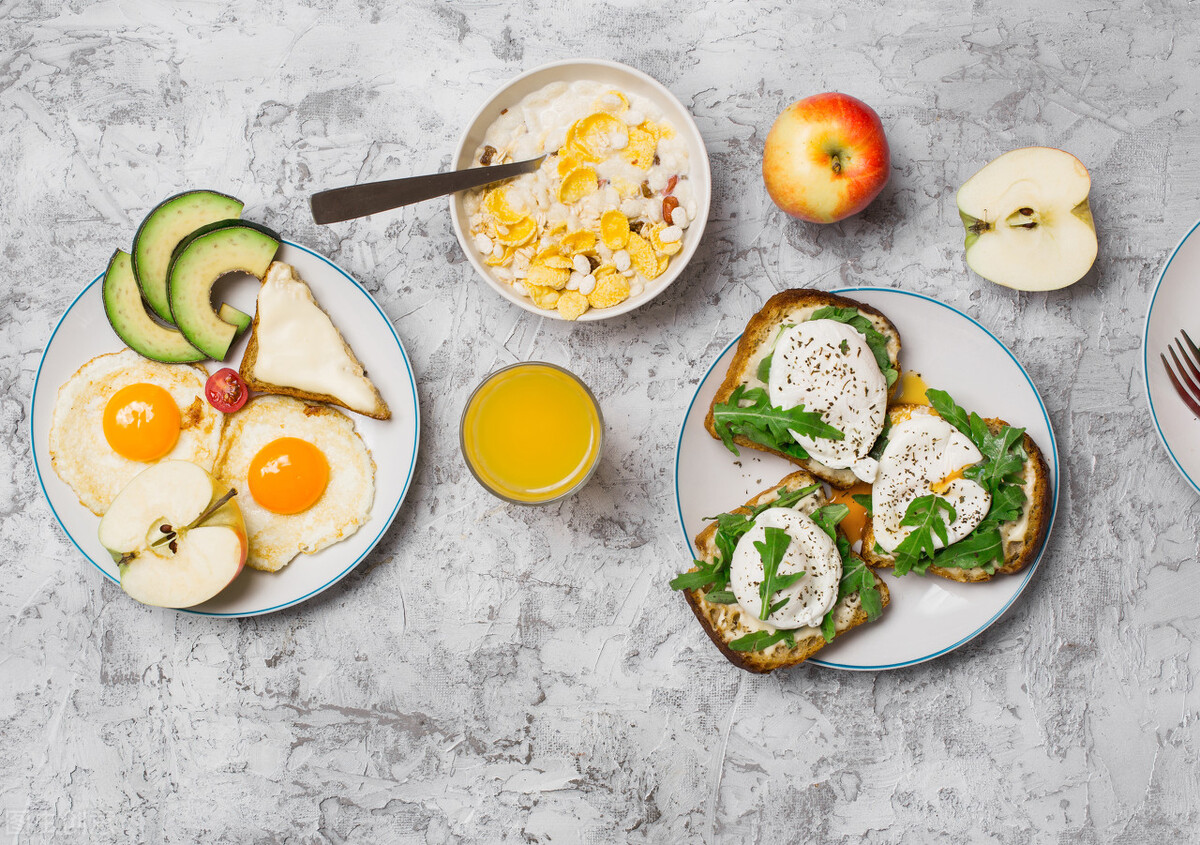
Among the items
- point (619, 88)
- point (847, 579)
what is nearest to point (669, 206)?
point (619, 88)

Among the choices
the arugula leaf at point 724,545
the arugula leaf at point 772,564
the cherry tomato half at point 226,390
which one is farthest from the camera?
the cherry tomato half at point 226,390

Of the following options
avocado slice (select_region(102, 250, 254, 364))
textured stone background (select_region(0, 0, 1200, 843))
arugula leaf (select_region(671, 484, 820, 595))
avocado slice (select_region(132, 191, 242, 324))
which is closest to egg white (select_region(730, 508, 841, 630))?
arugula leaf (select_region(671, 484, 820, 595))

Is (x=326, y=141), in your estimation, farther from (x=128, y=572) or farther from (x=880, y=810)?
(x=880, y=810)

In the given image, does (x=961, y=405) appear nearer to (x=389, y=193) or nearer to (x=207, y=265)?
(x=389, y=193)

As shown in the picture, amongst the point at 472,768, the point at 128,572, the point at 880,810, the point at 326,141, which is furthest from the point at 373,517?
the point at 880,810

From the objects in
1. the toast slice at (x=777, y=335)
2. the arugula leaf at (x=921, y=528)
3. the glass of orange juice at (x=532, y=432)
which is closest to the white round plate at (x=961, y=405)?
the toast slice at (x=777, y=335)

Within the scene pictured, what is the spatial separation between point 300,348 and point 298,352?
0.01 metres

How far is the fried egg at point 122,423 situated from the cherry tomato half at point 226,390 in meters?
0.06

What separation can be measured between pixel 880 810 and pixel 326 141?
7.14 feet

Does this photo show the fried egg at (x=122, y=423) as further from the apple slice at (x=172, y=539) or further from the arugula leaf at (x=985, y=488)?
the arugula leaf at (x=985, y=488)

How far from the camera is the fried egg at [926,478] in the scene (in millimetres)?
1617

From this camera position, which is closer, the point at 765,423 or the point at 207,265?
the point at 765,423

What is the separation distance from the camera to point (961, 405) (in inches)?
67.7

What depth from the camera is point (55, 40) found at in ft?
6.15
